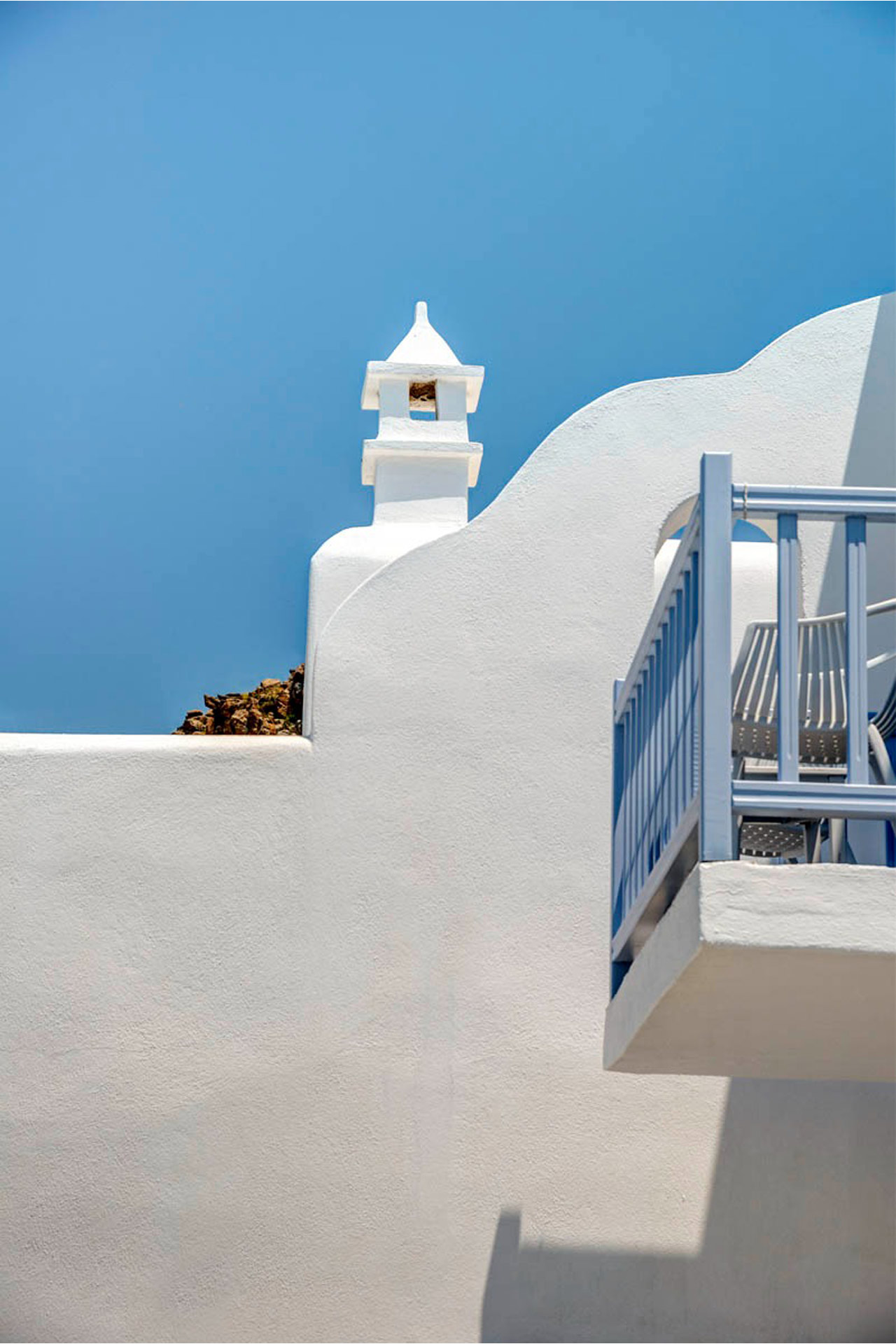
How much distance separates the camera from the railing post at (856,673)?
4195 mm

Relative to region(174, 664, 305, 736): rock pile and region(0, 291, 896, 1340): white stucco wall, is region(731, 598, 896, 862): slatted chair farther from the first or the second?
region(174, 664, 305, 736): rock pile

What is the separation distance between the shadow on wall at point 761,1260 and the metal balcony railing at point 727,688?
8.74ft

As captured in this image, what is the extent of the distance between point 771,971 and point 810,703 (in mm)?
942

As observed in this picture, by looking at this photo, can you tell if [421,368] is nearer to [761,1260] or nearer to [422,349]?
[422,349]

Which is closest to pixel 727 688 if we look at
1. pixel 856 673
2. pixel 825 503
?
pixel 856 673

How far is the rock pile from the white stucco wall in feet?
10.1

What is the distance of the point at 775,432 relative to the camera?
7934mm

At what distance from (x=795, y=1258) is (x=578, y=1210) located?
3.06 ft

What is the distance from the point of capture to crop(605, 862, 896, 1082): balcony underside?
411cm

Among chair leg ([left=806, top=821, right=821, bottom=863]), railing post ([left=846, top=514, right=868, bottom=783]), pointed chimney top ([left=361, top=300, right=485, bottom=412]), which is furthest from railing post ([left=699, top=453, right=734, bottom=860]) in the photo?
pointed chimney top ([left=361, top=300, right=485, bottom=412])

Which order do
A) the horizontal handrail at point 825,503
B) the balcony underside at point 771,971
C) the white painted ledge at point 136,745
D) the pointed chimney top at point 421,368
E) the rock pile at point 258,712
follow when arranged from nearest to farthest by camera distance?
1. the balcony underside at point 771,971
2. the horizontal handrail at point 825,503
3. the white painted ledge at point 136,745
4. the pointed chimney top at point 421,368
5. the rock pile at point 258,712

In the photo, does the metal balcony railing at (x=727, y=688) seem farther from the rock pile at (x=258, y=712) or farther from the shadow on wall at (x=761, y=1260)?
the rock pile at (x=258, y=712)

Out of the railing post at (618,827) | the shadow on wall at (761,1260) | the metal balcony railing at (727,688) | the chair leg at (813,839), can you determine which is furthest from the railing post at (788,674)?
the shadow on wall at (761,1260)

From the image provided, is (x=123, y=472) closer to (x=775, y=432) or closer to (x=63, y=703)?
(x=63, y=703)
